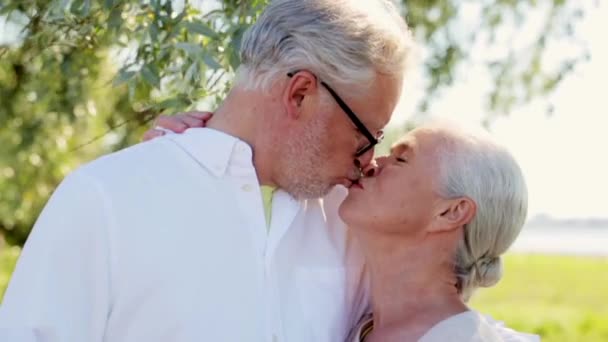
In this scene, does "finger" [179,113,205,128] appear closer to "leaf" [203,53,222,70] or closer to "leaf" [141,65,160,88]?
"leaf" [203,53,222,70]

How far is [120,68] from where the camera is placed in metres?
3.90

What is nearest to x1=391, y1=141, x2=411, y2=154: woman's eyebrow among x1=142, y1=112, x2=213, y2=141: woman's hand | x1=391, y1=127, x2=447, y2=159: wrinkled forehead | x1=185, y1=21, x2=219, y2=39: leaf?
x1=391, y1=127, x2=447, y2=159: wrinkled forehead

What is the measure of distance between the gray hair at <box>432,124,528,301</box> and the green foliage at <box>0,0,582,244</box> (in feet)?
2.60

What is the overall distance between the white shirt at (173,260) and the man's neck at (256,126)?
0.04m

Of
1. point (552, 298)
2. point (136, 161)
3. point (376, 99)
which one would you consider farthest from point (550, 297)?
point (136, 161)

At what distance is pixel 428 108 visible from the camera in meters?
7.21

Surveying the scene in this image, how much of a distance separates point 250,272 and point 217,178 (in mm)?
261

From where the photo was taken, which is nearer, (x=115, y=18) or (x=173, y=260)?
(x=173, y=260)

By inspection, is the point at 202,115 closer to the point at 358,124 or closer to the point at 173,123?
the point at 173,123

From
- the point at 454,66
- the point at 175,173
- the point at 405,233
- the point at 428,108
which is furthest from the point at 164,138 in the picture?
the point at 454,66

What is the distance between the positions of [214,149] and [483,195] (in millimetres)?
709

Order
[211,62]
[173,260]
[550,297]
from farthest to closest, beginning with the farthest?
[550,297], [211,62], [173,260]

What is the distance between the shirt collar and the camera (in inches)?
113

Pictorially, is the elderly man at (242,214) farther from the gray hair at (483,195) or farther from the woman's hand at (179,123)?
the gray hair at (483,195)
